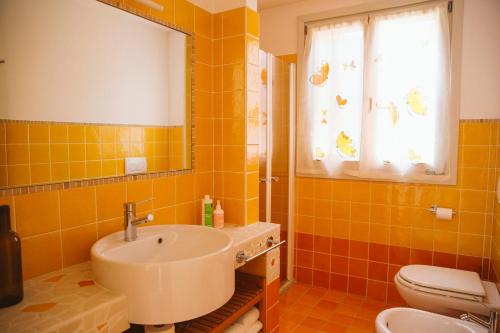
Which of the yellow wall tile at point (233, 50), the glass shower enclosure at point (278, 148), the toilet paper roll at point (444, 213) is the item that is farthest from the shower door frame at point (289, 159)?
the toilet paper roll at point (444, 213)

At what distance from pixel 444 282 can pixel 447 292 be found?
0.07m

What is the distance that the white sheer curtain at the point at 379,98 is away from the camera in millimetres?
2330

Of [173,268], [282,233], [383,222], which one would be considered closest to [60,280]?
[173,268]

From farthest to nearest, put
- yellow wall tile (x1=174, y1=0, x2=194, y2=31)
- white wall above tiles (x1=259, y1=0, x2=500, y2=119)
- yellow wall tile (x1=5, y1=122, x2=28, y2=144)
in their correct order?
white wall above tiles (x1=259, y1=0, x2=500, y2=119) → yellow wall tile (x1=174, y1=0, x2=194, y2=31) → yellow wall tile (x1=5, y1=122, x2=28, y2=144)

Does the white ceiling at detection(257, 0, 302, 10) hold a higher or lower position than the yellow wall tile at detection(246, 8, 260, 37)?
higher

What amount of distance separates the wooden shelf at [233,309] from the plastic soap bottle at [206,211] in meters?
0.33

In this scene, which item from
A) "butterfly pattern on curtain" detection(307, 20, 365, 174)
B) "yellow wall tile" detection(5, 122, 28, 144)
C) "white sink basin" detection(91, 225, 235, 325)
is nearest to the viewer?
"white sink basin" detection(91, 225, 235, 325)

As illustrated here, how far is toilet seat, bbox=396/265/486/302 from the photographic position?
5.95 feet

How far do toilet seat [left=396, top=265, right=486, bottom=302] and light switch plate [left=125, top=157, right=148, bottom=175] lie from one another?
62.7 inches

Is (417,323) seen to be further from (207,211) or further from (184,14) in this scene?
(184,14)

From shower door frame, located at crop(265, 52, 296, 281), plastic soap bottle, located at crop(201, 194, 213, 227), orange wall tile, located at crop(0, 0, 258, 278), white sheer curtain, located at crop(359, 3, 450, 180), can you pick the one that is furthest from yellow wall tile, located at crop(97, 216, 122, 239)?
white sheer curtain, located at crop(359, 3, 450, 180)

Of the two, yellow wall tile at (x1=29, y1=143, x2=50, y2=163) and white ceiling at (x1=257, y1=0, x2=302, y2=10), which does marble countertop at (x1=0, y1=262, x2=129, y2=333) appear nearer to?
yellow wall tile at (x1=29, y1=143, x2=50, y2=163)

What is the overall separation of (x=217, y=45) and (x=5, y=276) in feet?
4.80

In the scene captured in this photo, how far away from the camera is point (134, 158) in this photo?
5.19ft
